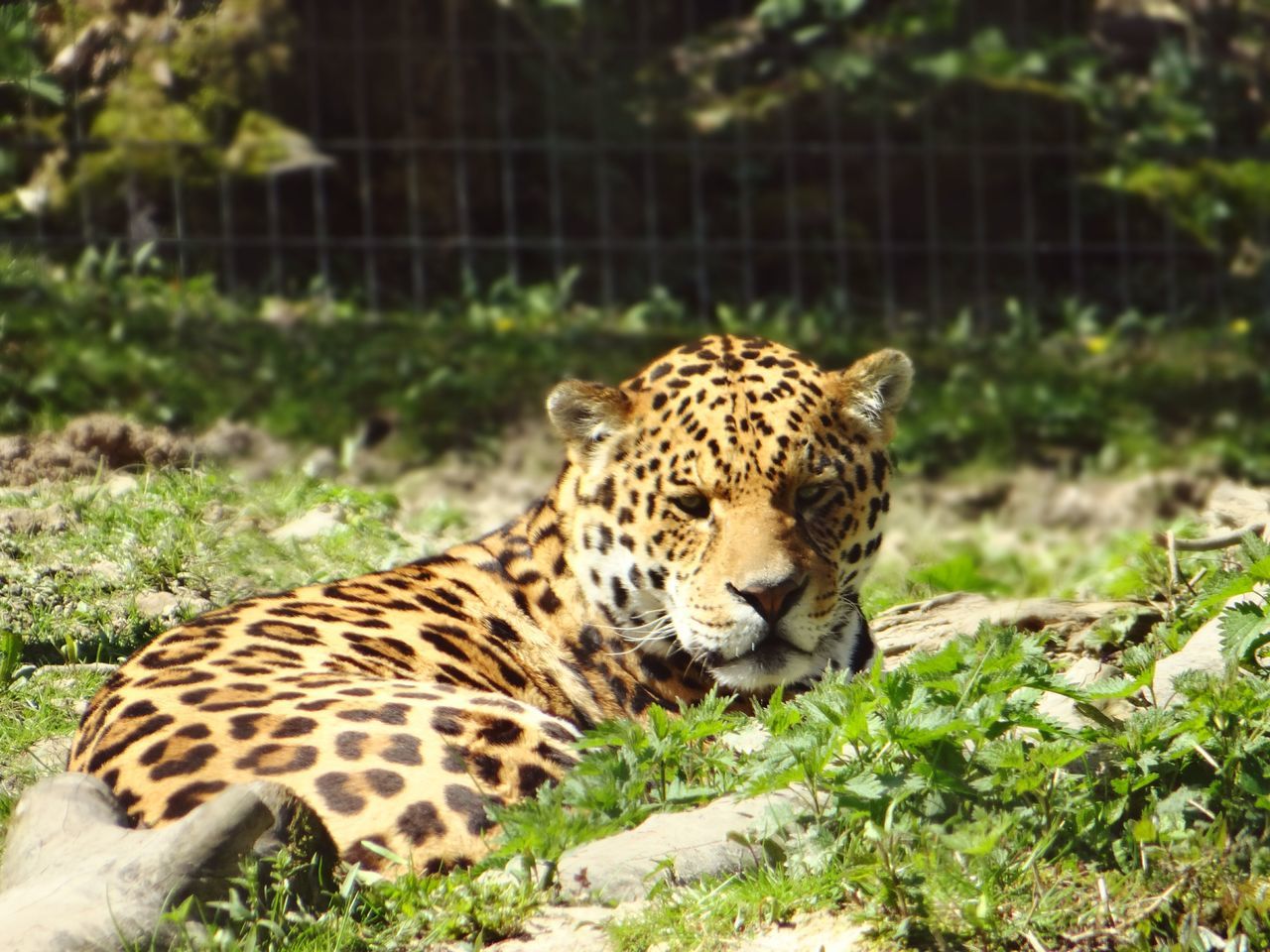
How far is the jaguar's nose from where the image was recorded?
18.4 ft

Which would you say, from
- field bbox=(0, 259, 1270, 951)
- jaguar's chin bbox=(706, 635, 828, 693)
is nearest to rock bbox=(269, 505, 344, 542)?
field bbox=(0, 259, 1270, 951)

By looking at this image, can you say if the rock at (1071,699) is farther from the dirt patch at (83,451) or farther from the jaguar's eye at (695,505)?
the dirt patch at (83,451)

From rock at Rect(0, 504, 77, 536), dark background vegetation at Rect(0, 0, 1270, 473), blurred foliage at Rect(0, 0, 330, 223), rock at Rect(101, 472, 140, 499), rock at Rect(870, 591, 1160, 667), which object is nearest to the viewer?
rock at Rect(870, 591, 1160, 667)

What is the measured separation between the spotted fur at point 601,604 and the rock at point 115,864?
0.41 meters

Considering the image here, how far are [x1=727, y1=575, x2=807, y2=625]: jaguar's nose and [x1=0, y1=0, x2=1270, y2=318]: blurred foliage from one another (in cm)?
749

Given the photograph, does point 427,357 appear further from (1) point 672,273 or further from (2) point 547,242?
(1) point 672,273

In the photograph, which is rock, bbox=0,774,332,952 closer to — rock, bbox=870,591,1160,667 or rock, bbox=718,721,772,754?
rock, bbox=718,721,772,754

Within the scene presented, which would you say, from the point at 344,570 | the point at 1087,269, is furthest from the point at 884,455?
the point at 1087,269

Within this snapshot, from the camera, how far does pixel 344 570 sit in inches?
302

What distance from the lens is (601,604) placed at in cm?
600

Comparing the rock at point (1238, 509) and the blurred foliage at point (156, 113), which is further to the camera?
the blurred foliage at point (156, 113)

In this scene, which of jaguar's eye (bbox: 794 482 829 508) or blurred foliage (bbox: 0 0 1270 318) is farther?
blurred foliage (bbox: 0 0 1270 318)

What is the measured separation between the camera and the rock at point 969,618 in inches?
268

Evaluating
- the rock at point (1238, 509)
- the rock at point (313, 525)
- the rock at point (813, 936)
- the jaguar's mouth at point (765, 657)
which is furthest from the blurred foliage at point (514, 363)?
the rock at point (813, 936)
